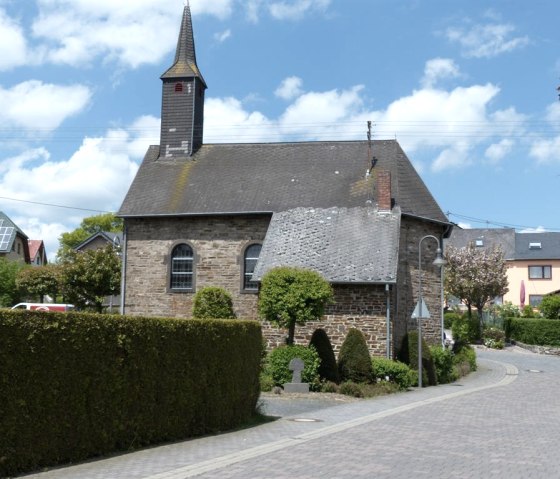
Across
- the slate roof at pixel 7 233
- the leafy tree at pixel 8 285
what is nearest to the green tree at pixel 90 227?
the slate roof at pixel 7 233

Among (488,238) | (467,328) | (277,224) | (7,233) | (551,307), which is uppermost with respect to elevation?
(488,238)

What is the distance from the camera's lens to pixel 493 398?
19375mm

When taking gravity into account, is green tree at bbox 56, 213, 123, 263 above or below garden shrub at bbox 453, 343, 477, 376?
above

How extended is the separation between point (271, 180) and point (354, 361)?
1067 centimetres

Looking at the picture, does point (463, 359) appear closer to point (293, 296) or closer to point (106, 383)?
point (293, 296)

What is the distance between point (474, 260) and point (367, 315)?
24.6m

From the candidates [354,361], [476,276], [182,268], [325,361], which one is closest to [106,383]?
[325,361]

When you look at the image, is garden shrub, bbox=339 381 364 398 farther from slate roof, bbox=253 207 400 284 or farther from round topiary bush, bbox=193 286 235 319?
round topiary bush, bbox=193 286 235 319

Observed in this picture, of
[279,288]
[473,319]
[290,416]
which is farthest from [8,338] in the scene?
[473,319]

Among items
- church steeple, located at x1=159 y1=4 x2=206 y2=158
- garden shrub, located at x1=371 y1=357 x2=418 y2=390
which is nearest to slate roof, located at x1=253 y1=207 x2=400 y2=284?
garden shrub, located at x1=371 y1=357 x2=418 y2=390

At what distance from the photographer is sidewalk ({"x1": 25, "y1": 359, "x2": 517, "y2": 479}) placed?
8727 millimetres

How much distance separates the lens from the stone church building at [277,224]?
82.2 feet

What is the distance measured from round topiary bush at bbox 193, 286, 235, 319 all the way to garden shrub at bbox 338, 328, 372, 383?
6017 mm

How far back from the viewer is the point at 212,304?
1040 inches
